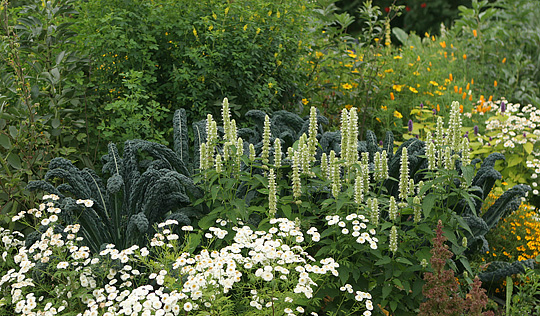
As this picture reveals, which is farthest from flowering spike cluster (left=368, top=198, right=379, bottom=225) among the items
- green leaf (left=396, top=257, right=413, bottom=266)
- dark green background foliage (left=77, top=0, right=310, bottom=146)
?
dark green background foliage (left=77, top=0, right=310, bottom=146)

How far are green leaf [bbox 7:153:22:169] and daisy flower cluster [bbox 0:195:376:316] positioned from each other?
572 millimetres

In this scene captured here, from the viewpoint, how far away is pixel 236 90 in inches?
188

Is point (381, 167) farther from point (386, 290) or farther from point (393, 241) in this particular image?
point (386, 290)

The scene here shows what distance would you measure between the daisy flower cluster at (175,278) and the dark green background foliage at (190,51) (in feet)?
4.46

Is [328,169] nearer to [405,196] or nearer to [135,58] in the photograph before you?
[405,196]

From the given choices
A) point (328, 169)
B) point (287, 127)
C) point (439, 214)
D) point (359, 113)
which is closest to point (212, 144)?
point (328, 169)

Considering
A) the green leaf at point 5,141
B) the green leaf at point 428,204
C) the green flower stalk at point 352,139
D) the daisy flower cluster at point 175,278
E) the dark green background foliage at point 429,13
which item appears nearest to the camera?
the daisy flower cluster at point 175,278

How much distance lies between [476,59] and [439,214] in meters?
5.61

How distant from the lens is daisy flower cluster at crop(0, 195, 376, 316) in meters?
2.59

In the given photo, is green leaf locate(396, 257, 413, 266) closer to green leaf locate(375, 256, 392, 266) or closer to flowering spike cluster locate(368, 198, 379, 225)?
green leaf locate(375, 256, 392, 266)

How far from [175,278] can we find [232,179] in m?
0.67

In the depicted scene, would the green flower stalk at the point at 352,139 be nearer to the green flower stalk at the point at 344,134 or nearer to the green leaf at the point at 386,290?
the green flower stalk at the point at 344,134

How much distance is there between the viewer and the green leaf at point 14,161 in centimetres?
367

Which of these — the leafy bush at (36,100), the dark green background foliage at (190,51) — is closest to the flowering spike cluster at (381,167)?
the dark green background foliage at (190,51)
